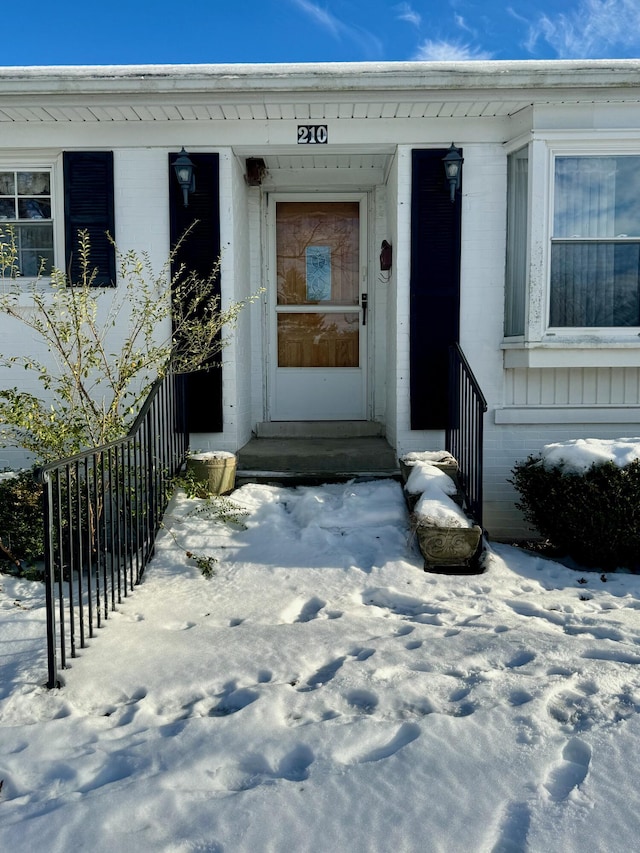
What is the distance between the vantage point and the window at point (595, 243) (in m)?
5.44

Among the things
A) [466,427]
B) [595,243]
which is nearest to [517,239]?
[595,243]

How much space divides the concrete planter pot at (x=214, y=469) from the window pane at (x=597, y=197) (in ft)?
10.8

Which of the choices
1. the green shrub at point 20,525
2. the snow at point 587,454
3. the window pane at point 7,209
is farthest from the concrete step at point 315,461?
the window pane at point 7,209

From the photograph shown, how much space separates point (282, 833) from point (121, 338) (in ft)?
14.8

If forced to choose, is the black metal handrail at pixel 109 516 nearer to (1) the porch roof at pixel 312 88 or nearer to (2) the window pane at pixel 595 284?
(1) the porch roof at pixel 312 88

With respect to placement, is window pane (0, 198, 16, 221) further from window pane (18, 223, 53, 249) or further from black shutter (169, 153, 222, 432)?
black shutter (169, 153, 222, 432)

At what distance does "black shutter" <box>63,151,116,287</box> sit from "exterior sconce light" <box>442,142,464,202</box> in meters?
2.83

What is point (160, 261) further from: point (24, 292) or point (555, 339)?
point (555, 339)

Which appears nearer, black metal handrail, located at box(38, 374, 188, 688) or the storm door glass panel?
black metal handrail, located at box(38, 374, 188, 688)

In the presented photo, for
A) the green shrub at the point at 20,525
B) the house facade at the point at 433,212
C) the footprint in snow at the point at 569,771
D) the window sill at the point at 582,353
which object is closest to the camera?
the footprint in snow at the point at 569,771

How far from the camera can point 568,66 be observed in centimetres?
504

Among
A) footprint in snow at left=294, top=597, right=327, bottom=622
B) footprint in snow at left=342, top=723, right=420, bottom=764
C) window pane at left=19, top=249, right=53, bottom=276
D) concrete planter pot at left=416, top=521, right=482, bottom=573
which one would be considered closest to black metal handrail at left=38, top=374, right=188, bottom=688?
footprint in snow at left=294, top=597, right=327, bottom=622

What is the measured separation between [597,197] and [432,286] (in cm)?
152

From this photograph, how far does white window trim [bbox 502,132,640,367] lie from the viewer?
5320 millimetres
